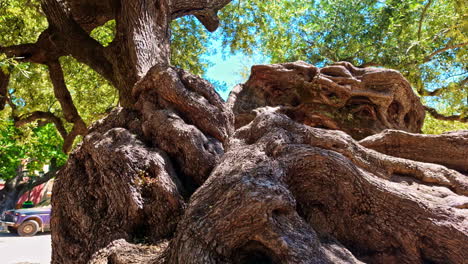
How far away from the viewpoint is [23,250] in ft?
35.7

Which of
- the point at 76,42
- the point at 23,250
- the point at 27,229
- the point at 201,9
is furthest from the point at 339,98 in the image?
the point at 27,229

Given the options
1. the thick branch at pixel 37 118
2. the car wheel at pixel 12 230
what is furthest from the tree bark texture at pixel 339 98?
the car wheel at pixel 12 230

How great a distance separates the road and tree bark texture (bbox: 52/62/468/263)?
7.39m

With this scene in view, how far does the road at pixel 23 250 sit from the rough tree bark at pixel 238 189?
735cm

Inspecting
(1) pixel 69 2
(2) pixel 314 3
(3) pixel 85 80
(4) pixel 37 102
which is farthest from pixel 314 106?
(4) pixel 37 102

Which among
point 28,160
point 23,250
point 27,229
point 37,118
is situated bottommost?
point 23,250

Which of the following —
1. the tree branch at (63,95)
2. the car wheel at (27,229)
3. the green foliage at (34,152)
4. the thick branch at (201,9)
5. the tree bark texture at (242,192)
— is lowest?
the tree bark texture at (242,192)

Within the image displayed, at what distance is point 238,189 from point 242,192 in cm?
5

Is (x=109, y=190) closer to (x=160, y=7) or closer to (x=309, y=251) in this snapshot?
(x=309, y=251)

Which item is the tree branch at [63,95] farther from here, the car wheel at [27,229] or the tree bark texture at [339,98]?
the car wheel at [27,229]

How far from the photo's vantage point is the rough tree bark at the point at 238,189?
2291 mm

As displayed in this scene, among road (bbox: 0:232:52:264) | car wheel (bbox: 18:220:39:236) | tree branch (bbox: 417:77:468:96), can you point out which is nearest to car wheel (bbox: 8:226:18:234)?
road (bbox: 0:232:52:264)

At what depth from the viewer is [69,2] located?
22.2 ft

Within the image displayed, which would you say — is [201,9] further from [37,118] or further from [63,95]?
[37,118]
